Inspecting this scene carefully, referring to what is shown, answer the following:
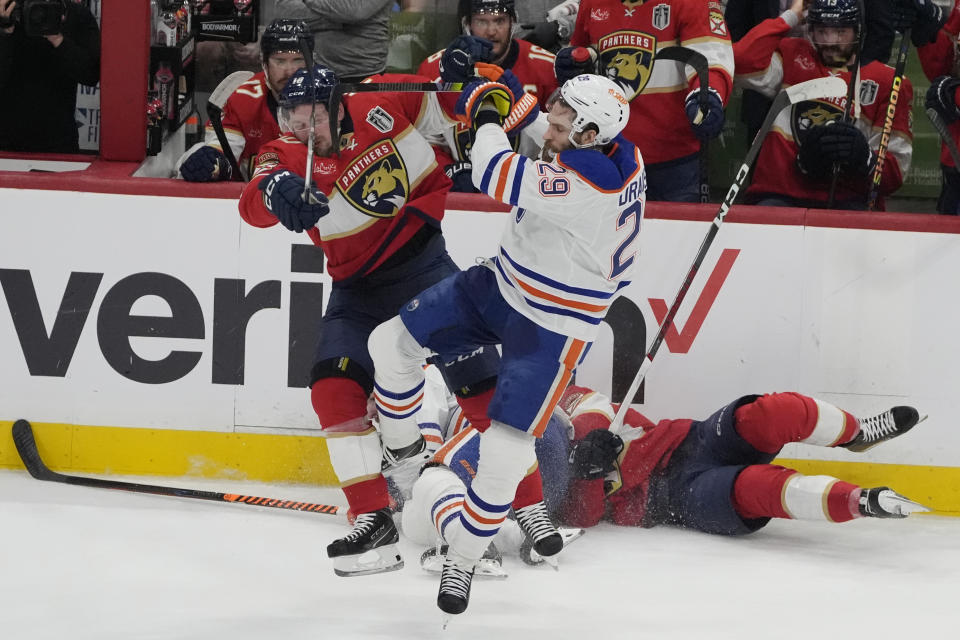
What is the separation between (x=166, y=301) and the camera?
182 inches

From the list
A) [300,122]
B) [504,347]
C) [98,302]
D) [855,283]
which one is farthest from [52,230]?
[855,283]

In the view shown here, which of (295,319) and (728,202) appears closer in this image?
(728,202)

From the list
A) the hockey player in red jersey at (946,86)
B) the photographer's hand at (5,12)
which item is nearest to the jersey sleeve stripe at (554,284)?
the hockey player in red jersey at (946,86)

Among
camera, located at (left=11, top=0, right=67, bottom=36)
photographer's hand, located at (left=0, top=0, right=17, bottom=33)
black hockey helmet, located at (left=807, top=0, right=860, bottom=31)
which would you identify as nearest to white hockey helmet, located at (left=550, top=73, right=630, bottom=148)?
black hockey helmet, located at (left=807, top=0, right=860, bottom=31)

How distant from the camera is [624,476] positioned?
4.34 m

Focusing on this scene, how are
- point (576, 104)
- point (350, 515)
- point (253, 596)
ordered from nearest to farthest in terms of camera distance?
point (576, 104), point (253, 596), point (350, 515)

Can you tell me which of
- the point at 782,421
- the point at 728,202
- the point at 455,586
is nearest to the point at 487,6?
the point at 728,202

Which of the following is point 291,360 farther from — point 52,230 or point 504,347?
point 504,347

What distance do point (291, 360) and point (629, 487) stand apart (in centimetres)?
117

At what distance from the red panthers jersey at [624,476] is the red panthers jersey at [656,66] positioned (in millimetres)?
1002

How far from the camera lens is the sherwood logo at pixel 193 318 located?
4.62 m

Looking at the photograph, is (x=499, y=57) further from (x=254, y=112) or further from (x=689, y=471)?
(x=689, y=471)

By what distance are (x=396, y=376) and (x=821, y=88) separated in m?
1.70

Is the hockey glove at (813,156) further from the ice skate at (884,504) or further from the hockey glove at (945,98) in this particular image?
the ice skate at (884,504)
